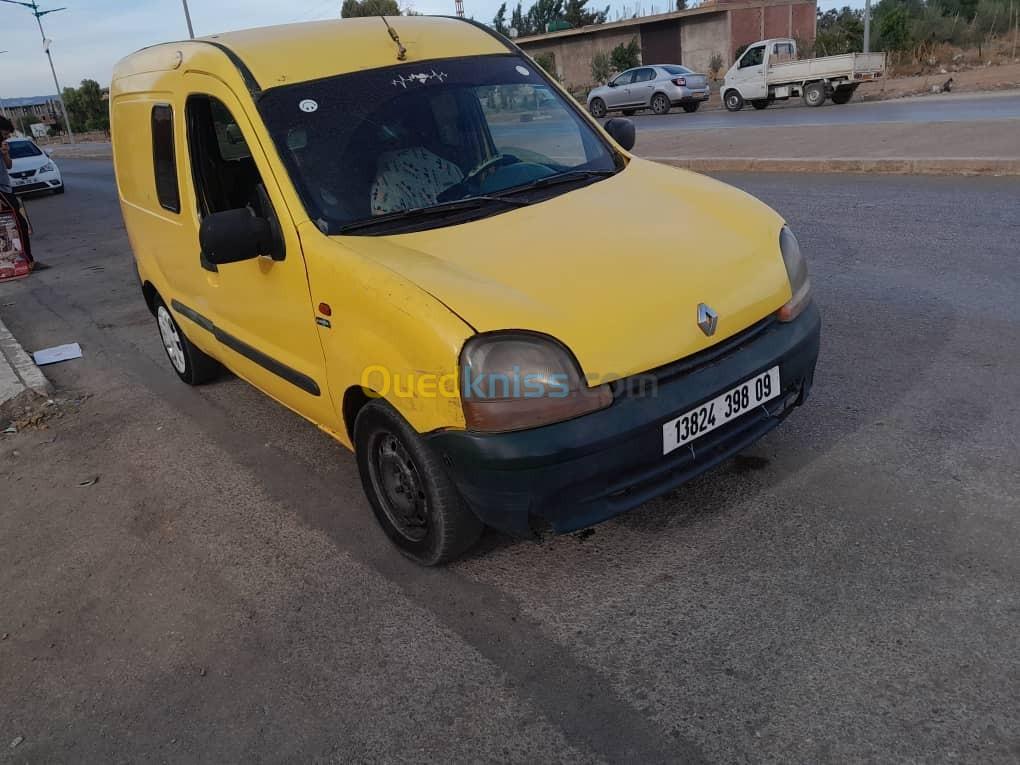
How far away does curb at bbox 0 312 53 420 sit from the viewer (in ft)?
18.1

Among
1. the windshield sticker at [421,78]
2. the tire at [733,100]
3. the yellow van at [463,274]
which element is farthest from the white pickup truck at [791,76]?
the windshield sticker at [421,78]

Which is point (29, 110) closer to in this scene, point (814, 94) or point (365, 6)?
point (365, 6)

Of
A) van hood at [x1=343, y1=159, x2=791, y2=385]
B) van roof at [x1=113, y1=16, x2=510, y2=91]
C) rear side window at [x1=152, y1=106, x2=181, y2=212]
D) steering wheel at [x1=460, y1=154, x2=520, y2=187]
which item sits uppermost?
van roof at [x1=113, y1=16, x2=510, y2=91]

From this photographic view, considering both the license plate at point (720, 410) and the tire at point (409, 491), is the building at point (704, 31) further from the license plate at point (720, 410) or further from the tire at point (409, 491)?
the tire at point (409, 491)

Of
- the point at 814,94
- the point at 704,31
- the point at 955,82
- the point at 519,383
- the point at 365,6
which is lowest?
the point at 955,82

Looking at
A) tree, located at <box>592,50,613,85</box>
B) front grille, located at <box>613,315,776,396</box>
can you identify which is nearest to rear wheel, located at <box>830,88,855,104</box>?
front grille, located at <box>613,315,776,396</box>

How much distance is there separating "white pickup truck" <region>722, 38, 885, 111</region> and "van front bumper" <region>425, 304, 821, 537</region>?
2239 cm

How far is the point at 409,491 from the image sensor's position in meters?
3.16

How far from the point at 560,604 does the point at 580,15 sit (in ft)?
247

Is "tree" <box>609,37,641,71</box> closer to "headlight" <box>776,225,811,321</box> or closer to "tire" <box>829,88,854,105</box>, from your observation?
"tire" <box>829,88,854,105</box>

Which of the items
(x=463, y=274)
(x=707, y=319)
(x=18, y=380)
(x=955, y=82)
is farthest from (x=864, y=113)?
(x=463, y=274)

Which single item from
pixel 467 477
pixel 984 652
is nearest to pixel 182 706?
pixel 467 477

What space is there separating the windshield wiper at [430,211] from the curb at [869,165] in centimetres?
811

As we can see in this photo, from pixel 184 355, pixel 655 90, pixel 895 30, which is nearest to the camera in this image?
pixel 184 355
